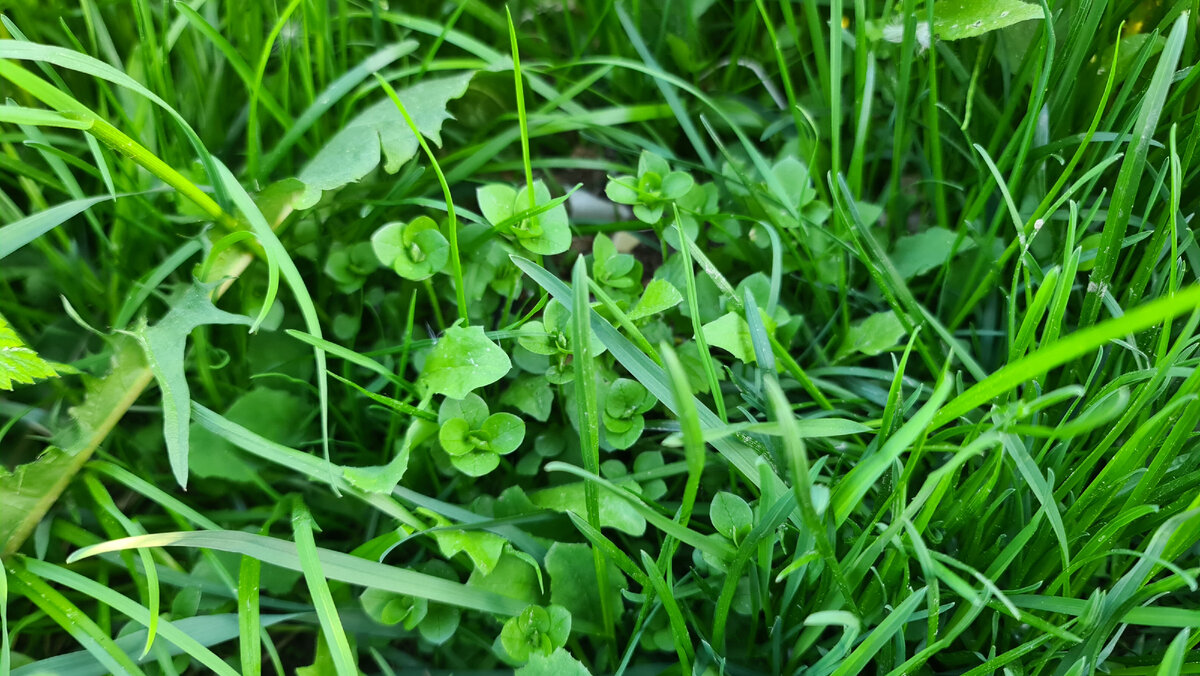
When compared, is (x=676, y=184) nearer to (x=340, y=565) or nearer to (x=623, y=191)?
(x=623, y=191)

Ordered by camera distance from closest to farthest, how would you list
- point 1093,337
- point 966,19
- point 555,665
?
1. point 1093,337
2. point 555,665
3. point 966,19

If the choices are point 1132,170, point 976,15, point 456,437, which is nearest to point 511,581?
point 456,437

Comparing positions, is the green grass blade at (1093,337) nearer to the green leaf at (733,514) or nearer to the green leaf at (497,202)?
the green leaf at (733,514)

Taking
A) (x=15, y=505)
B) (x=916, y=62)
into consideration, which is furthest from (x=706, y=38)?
(x=15, y=505)

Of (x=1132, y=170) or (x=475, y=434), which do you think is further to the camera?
(x=475, y=434)

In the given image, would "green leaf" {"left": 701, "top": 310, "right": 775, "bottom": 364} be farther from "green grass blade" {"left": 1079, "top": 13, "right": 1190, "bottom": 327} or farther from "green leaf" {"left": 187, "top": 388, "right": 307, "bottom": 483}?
"green leaf" {"left": 187, "top": 388, "right": 307, "bottom": 483}
